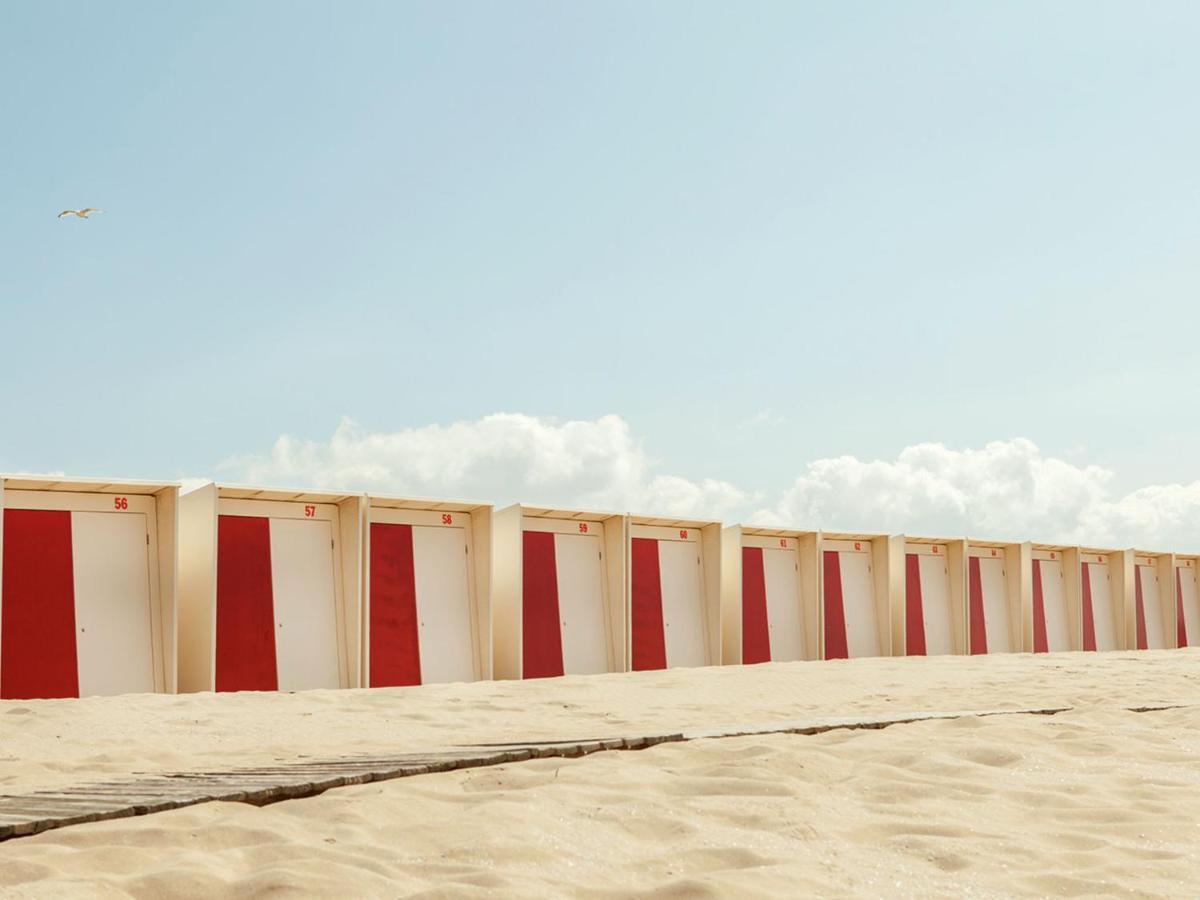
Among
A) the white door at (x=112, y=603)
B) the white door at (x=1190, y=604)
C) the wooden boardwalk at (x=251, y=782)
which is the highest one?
the white door at (x=112, y=603)

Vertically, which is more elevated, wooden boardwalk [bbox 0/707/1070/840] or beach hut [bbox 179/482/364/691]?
beach hut [bbox 179/482/364/691]

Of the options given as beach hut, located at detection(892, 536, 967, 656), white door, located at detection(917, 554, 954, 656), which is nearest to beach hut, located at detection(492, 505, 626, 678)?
beach hut, located at detection(892, 536, 967, 656)

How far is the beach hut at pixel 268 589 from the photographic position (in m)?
9.53

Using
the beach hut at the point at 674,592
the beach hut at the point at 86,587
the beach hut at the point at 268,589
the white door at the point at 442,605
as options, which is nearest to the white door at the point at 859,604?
the beach hut at the point at 674,592

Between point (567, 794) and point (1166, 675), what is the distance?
800 cm

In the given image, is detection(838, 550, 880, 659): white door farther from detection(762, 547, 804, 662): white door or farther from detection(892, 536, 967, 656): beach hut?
detection(762, 547, 804, 662): white door

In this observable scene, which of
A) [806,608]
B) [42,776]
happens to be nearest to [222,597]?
[42,776]

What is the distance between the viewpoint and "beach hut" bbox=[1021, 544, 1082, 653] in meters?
17.6

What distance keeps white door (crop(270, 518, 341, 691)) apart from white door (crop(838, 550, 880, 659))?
704cm

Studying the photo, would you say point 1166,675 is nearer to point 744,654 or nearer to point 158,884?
point 744,654

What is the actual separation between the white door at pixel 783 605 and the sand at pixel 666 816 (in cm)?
701

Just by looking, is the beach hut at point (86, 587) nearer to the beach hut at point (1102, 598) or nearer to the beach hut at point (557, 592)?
the beach hut at point (557, 592)

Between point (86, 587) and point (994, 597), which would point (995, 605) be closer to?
point (994, 597)

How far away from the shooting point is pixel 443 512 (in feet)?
36.0
